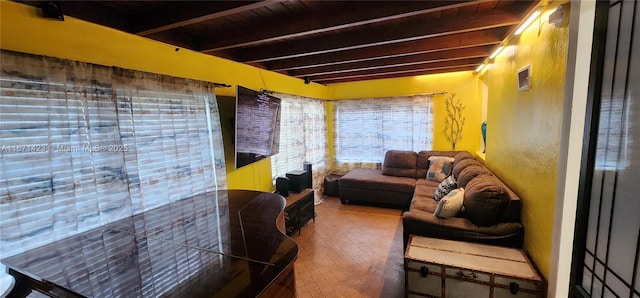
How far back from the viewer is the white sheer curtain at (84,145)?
4.52 feet

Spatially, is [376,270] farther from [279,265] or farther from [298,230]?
[279,265]

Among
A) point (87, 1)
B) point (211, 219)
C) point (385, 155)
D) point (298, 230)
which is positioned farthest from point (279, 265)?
point (385, 155)

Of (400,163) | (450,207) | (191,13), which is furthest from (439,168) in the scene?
(191,13)

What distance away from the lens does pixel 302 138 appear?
4.29 metres

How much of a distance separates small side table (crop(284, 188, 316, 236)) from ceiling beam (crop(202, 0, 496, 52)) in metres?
1.88

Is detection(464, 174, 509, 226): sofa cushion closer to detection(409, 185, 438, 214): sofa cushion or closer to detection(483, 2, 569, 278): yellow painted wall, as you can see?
detection(483, 2, 569, 278): yellow painted wall

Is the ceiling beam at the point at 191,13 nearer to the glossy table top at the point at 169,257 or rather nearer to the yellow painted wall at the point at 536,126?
the glossy table top at the point at 169,257

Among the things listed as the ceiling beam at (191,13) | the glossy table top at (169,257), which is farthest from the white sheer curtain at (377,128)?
the ceiling beam at (191,13)

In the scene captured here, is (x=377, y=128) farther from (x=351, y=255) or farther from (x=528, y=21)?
(x=528, y=21)

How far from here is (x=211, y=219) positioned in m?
1.86

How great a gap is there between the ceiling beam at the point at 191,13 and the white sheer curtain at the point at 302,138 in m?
1.96

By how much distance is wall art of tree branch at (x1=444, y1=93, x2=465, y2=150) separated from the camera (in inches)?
178

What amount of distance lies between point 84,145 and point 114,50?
728 millimetres

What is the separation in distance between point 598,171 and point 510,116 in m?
1.54
